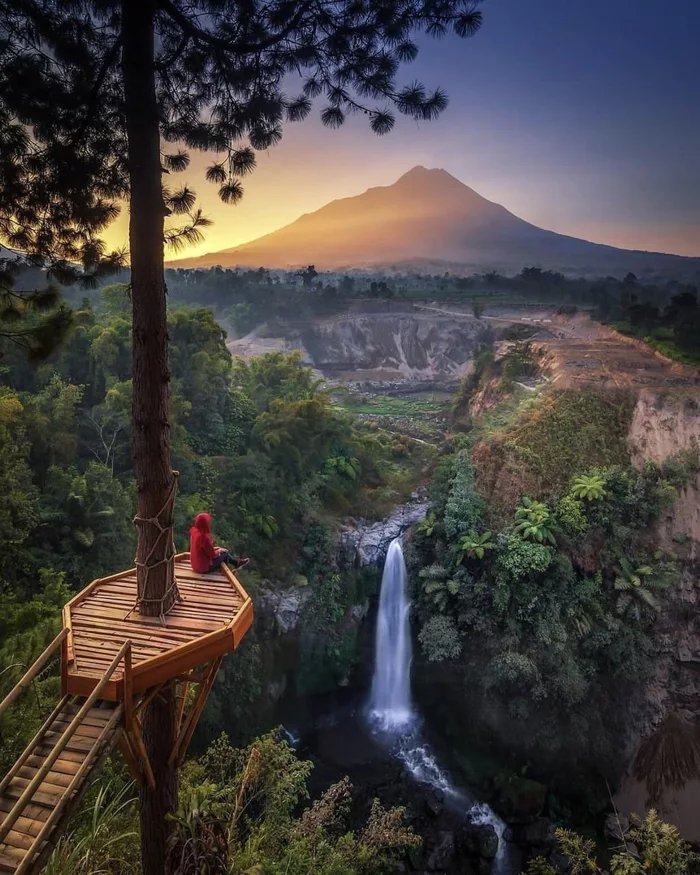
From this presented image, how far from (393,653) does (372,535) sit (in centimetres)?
335

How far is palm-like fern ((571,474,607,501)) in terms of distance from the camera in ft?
44.6

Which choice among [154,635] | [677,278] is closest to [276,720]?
[154,635]

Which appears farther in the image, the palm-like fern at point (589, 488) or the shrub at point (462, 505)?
the shrub at point (462, 505)

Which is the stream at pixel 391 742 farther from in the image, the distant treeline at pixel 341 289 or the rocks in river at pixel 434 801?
the distant treeline at pixel 341 289

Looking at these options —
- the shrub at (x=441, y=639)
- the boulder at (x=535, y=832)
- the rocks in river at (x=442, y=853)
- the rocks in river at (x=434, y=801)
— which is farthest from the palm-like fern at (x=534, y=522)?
the rocks in river at (x=442, y=853)

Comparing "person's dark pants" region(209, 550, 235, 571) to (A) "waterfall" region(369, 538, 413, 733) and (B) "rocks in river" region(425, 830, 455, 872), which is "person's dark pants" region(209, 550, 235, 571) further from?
(A) "waterfall" region(369, 538, 413, 733)

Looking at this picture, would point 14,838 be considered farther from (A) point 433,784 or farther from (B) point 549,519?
(B) point 549,519

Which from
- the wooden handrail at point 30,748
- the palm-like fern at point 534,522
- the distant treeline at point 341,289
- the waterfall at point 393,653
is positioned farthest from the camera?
the distant treeline at point 341,289

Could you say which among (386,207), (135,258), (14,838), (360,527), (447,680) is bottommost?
(447,680)

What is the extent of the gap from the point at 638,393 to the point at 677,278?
346 inches

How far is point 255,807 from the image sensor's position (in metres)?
9.55


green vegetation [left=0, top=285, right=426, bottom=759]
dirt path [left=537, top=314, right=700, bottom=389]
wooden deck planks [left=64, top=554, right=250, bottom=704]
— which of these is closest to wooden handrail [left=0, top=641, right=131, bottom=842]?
wooden deck planks [left=64, top=554, right=250, bottom=704]

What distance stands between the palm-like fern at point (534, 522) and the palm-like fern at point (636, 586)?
1.98m

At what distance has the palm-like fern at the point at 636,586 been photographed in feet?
42.2
